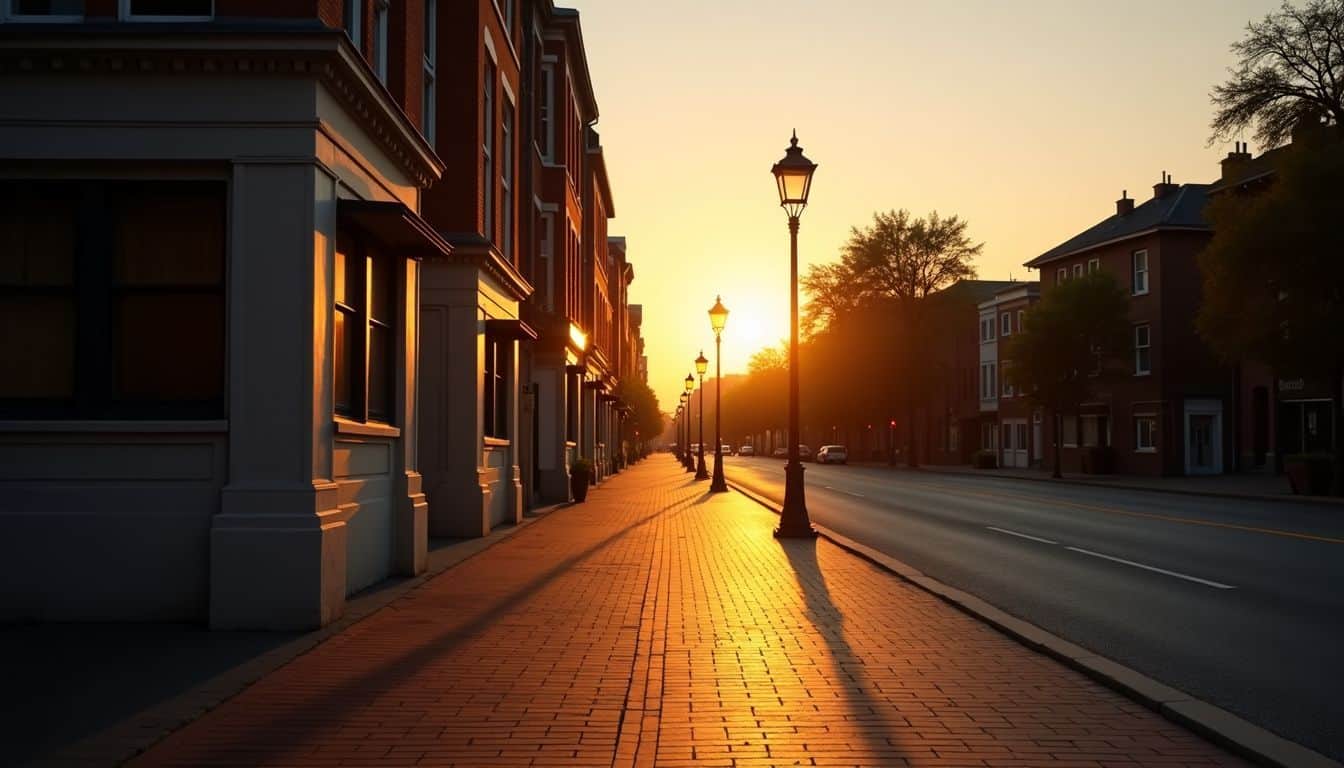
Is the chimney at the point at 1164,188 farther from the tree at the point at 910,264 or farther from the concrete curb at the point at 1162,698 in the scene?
the concrete curb at the point at 1162,698

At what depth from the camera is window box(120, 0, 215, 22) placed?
1056cm

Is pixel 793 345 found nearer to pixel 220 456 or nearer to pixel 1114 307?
pixel 220 456

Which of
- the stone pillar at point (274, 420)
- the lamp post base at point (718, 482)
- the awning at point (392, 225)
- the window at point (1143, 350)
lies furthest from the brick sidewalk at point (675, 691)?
the window at point (1143, 350)

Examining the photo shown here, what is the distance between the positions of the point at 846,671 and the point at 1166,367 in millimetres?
49918

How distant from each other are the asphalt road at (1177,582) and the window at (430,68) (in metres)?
8.68

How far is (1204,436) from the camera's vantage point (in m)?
54.3

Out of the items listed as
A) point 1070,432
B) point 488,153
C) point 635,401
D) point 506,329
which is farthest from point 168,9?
point 635,401

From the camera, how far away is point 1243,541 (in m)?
18.1

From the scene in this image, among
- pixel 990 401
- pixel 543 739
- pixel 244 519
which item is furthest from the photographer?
pixel 990 401

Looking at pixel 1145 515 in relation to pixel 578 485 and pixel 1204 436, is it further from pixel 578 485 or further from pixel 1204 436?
pixel 1204 436

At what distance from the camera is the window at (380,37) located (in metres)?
13.9

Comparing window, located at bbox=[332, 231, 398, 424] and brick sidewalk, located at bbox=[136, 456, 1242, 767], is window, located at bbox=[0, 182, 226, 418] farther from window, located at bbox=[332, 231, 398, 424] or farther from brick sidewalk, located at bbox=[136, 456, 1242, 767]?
brick sidewalk, located at bbox=[136, 456, 1242, 767]

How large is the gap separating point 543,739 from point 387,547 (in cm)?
748

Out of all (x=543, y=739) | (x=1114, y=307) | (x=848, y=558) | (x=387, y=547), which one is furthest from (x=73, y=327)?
(x=1114, y=307)
